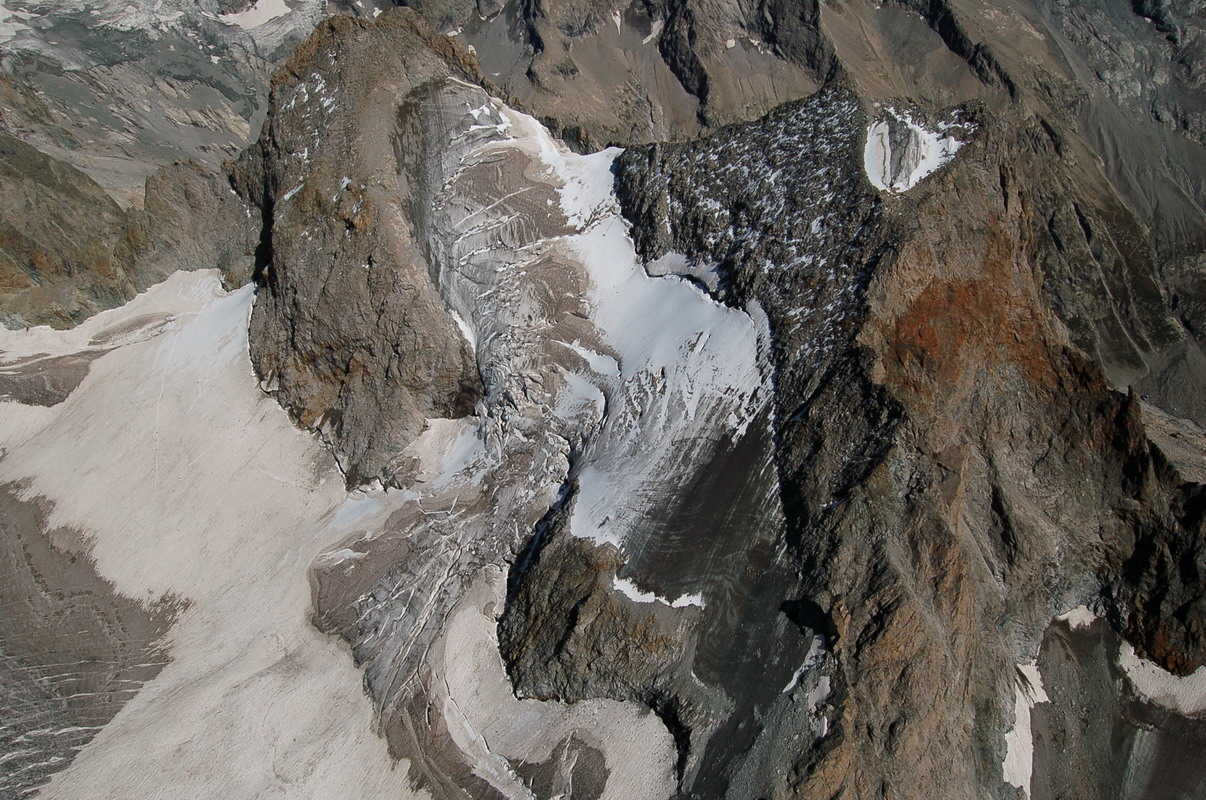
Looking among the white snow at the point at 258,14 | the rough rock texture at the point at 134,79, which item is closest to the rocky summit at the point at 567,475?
the rough rock texture at the point at 134,79

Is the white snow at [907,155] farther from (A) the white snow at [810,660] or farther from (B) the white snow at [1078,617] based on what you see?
(A) the white snow at [810,660]

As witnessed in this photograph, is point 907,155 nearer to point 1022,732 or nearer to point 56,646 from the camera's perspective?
point 1022,732

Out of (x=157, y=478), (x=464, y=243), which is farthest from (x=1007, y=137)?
(x=157, y=478)

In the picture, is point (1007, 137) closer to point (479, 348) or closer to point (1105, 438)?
point (1105, 438)

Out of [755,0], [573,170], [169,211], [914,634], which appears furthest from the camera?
[755,0]

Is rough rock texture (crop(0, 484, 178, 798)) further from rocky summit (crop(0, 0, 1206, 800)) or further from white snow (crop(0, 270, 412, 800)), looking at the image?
white snow (crop(0, 270, 412, 800))

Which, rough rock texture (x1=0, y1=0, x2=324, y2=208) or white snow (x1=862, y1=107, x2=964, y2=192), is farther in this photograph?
rough rock texture (x1=0, y1=0, x2=324, y2=208)

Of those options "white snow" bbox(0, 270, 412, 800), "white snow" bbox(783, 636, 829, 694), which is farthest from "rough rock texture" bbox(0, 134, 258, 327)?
"white snow" bbox(783, 636, 829, 694)
